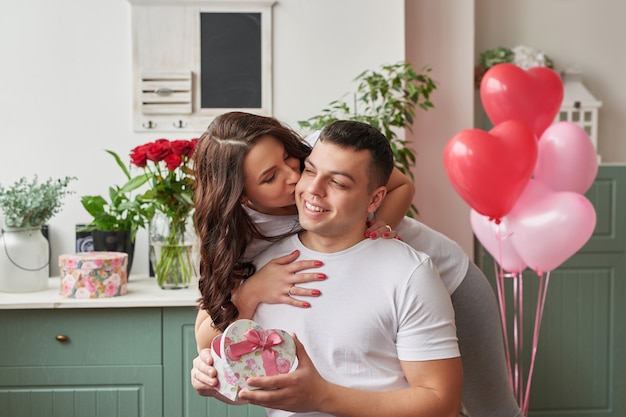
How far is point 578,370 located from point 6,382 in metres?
2.34

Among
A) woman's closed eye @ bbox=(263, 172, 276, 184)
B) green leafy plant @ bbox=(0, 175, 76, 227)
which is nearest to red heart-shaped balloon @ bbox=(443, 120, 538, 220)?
woman's closed eye @ bbox=(263, 172, 276, 184)

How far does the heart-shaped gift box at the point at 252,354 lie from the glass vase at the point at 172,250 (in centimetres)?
142

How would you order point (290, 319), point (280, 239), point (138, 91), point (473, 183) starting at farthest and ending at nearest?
point (138, 91) < point (473, 183) < point (280, 239) < point (290, 319)

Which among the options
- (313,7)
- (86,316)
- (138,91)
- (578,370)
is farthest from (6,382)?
(578,370)

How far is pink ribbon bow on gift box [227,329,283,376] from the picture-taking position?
134 cm

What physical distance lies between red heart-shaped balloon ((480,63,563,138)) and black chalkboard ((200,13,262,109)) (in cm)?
103

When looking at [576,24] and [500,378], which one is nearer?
[500,378]

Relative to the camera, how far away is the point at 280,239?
1662 millimetres

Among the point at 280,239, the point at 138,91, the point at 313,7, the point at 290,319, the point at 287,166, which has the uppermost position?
the point at 313,7

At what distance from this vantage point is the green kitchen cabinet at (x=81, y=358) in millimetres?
2596

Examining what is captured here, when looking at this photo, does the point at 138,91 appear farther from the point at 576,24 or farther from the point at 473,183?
the point at 576,24

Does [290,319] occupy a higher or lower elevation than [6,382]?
higher

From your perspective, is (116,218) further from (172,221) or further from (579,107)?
(579,107)

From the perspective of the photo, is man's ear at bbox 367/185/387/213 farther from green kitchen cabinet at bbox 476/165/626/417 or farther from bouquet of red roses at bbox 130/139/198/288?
green kitchen cabinet at bbox 476/165/626/417
